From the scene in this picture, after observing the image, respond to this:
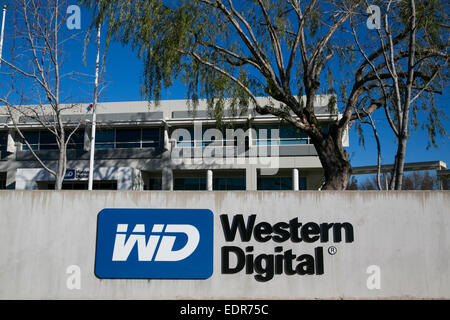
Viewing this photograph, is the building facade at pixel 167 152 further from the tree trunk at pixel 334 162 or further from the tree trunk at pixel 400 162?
the tree trunk at pixel 400 162

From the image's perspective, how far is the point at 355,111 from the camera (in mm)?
11703

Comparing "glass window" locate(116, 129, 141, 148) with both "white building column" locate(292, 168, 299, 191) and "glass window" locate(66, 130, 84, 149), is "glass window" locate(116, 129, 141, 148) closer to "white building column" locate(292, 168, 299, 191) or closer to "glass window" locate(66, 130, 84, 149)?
"glass window" locate(66, 130, 84, 149)

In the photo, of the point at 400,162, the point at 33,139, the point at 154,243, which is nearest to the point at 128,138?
the point at 33,139

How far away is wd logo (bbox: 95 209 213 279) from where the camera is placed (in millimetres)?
6508

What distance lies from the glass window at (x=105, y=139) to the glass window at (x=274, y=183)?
10.8 metres

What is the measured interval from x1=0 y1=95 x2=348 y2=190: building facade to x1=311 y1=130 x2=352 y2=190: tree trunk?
15.1 m

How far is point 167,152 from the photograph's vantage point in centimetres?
2742

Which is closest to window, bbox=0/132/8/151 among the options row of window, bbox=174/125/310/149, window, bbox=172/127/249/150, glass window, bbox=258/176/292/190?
window, bbox=172/127/249/150

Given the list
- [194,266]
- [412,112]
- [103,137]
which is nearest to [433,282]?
[194,266]

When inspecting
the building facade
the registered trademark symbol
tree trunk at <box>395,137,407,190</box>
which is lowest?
the registered trademark symbol

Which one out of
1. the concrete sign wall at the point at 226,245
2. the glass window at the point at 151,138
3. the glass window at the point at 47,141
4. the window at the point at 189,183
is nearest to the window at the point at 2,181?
the glass window at the point at 47,141

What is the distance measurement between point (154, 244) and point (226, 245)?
1.18 meters

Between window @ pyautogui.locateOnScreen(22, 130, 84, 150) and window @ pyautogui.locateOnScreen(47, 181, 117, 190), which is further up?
window @ pyautogui.locateOnScreen(22, 130, 84, 150)

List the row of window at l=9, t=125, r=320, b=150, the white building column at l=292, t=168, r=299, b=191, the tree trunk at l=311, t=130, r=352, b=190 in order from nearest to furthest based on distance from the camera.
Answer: the tree trunk at l=311, t=130, r=352, b=190
the white building column at l=292, t=168, r=299, b=191
the row of window at l=9, t=125, r=320, b=150
